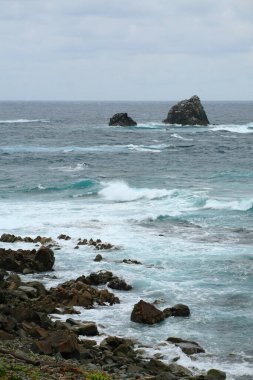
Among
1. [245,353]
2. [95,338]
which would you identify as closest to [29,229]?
[95,338]

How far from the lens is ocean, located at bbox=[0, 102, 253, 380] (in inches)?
958

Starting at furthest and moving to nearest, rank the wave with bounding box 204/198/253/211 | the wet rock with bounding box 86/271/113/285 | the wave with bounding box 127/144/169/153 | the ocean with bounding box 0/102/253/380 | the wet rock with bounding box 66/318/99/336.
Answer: the wave with bounding box 127/144/169/153 < the wave with bounding box 204/198/253/211 < the wet rock with bounding box 86/271/113/285 < the ocean with bounding box 0/102/253/380 < the wet rock with bounding box 66/318/99/336

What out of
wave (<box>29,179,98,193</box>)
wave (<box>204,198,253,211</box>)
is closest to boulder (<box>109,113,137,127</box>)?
wave (<box>29,179,98,193</box>)

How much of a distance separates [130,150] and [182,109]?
161ft

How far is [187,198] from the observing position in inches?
2007

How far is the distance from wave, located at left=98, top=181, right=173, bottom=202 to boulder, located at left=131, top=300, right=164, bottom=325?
26.8 metres

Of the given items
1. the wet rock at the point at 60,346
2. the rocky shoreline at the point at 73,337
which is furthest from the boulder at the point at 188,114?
the wet rock at the point at 60,346

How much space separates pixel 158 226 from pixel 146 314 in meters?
17.2

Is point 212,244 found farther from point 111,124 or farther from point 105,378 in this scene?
point 111,124

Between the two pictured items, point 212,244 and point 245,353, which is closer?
point 245,353

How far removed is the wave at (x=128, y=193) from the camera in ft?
172

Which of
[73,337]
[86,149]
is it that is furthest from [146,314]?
[86,149]

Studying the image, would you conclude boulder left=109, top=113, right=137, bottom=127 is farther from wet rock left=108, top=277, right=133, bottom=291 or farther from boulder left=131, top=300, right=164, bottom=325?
boulder left=131, top=300, right=164, bottom=325

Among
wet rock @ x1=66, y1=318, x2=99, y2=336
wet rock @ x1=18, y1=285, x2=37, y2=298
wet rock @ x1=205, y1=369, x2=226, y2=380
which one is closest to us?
wet rock @ x1=205, y1=369, x2=226, y2=380
